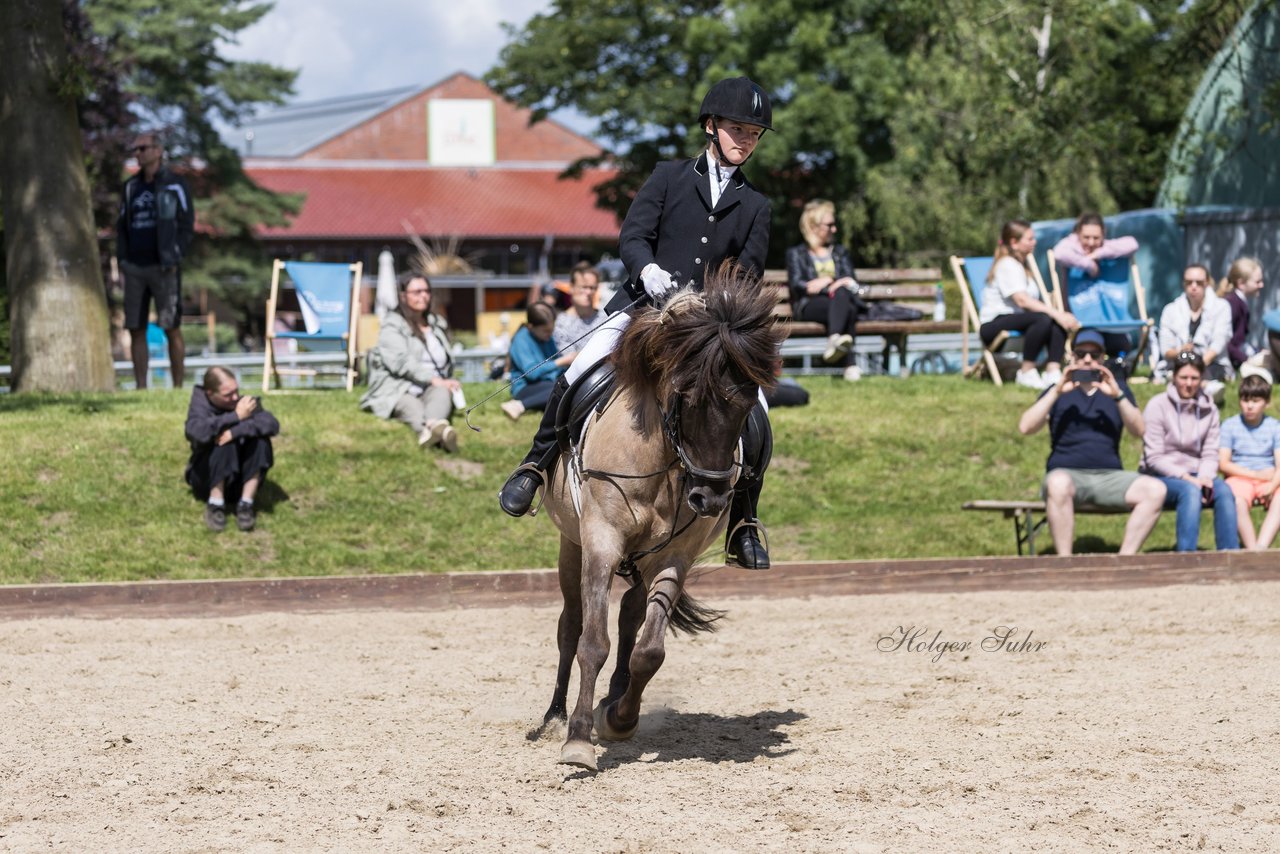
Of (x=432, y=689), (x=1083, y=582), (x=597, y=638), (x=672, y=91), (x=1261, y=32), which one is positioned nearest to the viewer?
(x=597, y=638)

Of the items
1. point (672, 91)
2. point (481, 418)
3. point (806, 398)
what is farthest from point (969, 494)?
point (672, 91)

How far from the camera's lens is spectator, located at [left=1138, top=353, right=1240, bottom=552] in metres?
10.8

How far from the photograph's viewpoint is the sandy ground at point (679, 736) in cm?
506

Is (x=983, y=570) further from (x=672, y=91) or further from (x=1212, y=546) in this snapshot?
(x=672, y=91)

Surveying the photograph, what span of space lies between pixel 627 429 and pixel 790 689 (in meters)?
2.06

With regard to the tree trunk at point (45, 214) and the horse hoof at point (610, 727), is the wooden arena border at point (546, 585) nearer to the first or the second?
the horse hoof at point (610, 727)

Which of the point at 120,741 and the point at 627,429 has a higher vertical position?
the point at 627,429

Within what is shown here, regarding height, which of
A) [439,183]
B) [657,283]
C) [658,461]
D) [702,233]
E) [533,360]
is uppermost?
[439,183]

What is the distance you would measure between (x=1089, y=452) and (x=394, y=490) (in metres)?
4.80

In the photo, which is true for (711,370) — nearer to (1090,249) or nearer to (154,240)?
(154,240)

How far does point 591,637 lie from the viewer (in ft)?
19.7

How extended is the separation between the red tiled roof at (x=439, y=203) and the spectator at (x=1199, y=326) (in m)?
36.8

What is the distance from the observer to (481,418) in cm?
1235
